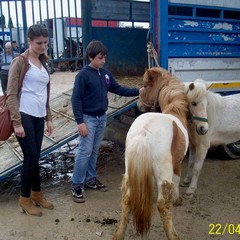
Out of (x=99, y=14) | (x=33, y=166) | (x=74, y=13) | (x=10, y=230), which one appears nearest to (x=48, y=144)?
(x=33, y=166)

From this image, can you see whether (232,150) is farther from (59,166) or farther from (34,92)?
(34,92)

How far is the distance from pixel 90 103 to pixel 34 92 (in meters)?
0.67

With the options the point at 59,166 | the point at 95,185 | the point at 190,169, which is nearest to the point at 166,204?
the point at 95,185

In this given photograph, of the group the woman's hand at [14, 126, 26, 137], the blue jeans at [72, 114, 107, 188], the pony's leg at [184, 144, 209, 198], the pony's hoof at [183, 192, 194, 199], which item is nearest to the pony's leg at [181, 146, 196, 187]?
the pony's leg at [184, 144, 209, 198]

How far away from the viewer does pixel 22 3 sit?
170 inches

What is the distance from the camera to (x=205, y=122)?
3.40 m

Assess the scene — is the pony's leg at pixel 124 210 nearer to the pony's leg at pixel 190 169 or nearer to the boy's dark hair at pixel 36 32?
the boy's dark hair at pixel 36 32

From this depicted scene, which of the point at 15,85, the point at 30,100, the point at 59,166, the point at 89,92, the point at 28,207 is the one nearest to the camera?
the point at 15,85

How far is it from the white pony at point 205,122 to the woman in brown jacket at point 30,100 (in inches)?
57.1

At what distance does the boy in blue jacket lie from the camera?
134 inches

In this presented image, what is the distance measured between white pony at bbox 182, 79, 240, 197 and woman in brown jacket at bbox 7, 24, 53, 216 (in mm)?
1450

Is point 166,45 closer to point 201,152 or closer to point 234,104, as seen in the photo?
point 234,104

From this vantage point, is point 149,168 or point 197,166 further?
point 197,166

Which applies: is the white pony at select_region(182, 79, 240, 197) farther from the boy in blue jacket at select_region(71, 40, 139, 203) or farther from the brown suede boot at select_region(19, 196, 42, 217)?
the brown suede boot at select_region(19, 196, 42, 217)
